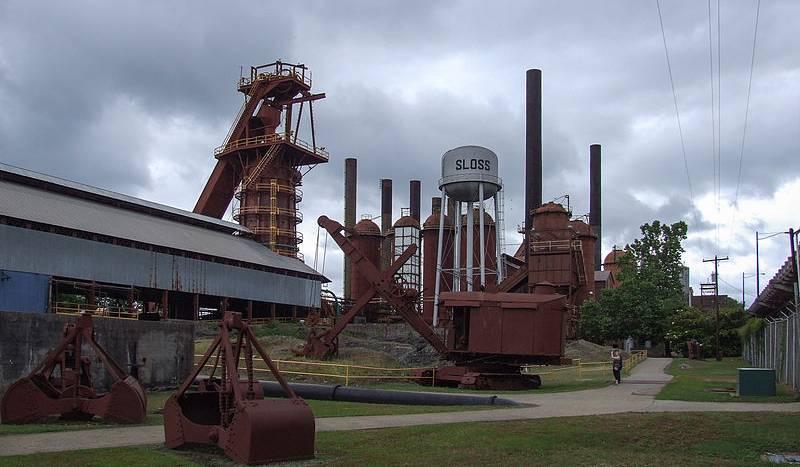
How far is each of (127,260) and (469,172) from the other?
23696 millimetres

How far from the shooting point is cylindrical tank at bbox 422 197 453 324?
7094 cm

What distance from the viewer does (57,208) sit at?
49375 millimetres

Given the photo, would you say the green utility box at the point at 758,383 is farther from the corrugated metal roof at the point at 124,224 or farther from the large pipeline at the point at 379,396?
the corrugated metal roof at the point at 124,224

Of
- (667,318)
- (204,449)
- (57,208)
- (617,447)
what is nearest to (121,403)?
(204,449)

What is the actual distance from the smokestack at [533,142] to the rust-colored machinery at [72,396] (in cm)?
5456

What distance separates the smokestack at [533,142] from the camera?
6844 cm

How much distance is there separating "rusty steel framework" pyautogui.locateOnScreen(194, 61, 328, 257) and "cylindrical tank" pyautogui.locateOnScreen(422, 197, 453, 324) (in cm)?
1311

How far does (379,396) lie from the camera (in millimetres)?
23891

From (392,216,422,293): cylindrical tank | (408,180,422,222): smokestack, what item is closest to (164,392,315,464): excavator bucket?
(392,216,422,293): cylindrical tank

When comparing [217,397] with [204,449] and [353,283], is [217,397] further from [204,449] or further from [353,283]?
[353,283]

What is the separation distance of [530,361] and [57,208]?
112ft

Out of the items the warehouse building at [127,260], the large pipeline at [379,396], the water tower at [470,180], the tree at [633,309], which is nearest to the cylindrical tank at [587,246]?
the tree at [633,309]

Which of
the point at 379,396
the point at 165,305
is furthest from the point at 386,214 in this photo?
the point at 379,396

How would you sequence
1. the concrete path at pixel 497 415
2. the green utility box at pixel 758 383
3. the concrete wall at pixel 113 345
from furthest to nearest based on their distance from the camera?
1. the concrete wall at pixel 113 345
2. the green utility box at pixel 758 383
3. the concrete path at pixel 497 415
